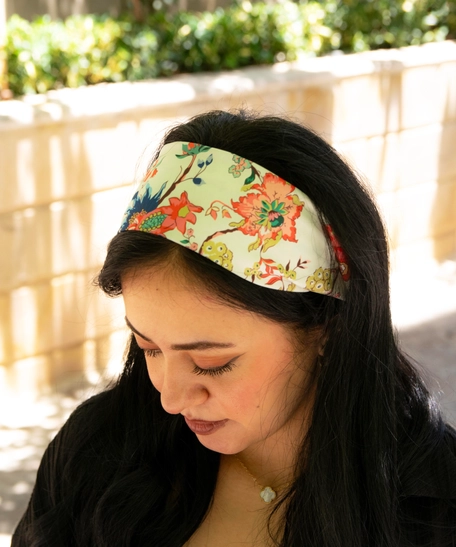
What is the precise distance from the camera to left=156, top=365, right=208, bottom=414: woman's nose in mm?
1782

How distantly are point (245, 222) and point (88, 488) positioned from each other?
0.76 meters

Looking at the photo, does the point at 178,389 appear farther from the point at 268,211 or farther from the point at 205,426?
the point at 268,211

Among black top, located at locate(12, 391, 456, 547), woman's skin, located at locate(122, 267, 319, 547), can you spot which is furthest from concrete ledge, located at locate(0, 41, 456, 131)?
woman's skin, located at locate(122, 267, 319, 547)

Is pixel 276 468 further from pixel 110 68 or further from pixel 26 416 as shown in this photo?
pixel 110 68

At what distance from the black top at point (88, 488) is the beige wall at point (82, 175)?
2.64 m

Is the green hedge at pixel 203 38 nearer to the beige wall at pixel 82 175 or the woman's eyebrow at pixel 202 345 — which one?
the beige wall at pixel 82 175

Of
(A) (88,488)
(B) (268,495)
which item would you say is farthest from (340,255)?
(A) (88,488)

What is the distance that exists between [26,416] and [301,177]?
11.6ft

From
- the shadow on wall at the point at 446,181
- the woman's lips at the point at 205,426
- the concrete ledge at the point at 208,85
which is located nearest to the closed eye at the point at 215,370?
the woman's lips at the point at 205,426

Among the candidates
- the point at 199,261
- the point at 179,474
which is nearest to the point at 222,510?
the point at 179,474

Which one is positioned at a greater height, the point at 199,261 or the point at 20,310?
the point at 199,261

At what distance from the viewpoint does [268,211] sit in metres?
1.73

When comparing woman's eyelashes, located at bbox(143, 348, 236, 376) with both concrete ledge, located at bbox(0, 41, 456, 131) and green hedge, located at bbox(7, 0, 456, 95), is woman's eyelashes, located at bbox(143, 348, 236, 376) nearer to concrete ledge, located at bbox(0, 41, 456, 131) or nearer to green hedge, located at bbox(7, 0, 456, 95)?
concrete ledge, located at bbox(0, 41, 456, 131)

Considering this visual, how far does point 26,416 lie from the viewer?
16.3ft
